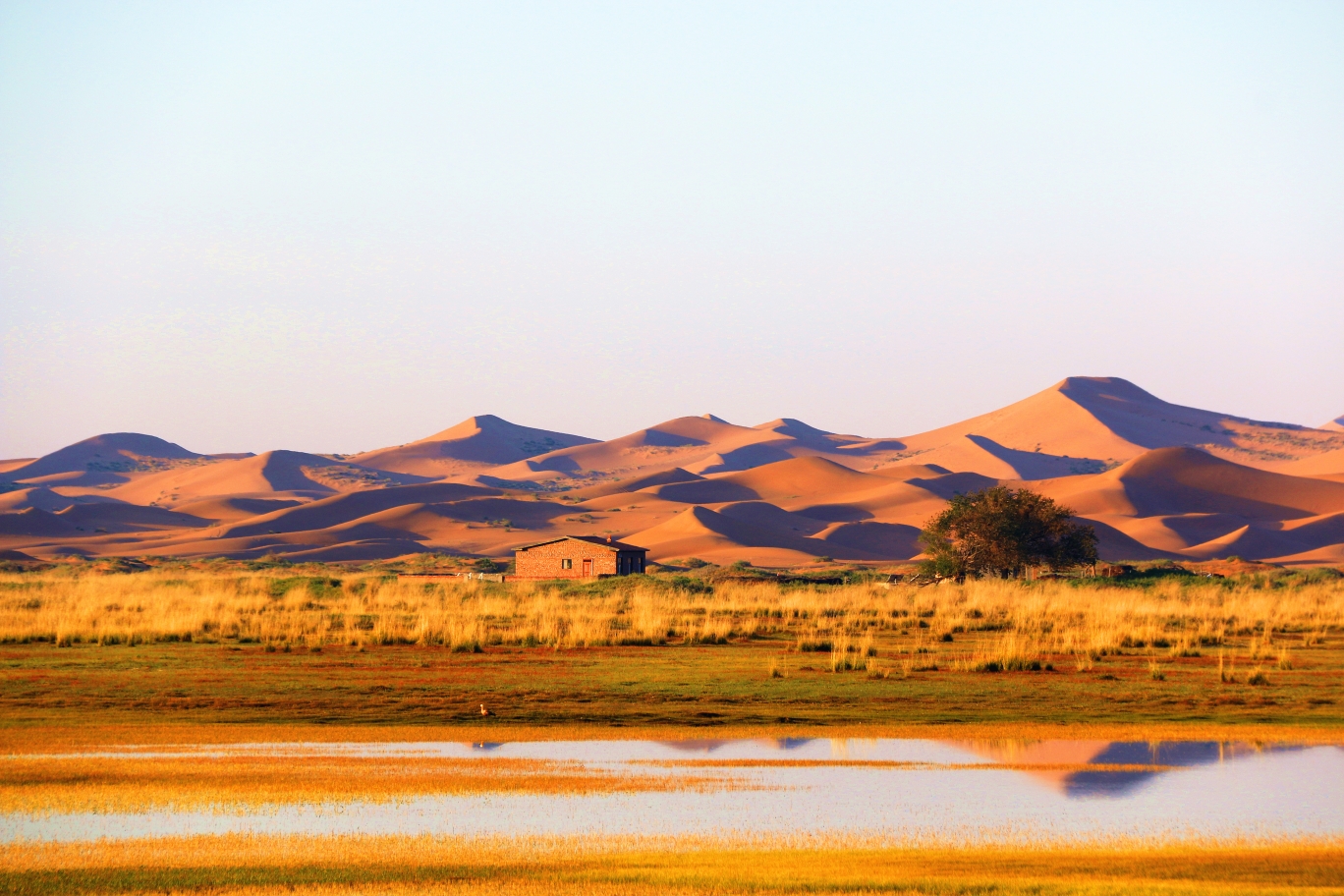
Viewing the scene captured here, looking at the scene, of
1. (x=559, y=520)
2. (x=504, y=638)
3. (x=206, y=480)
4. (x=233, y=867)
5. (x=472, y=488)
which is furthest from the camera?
(x=206, y=480)

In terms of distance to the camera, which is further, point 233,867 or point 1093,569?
point 1093,569

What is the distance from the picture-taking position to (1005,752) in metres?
17.2

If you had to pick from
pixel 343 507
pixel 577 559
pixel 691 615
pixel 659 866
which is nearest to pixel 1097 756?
pixel 659 866

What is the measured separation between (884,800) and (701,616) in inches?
1049

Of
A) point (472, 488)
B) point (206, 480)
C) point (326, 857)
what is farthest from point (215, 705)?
point (206, 480)

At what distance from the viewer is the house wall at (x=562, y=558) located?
6562 cm

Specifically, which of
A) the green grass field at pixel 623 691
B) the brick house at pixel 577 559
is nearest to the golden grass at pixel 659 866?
the green grass field at pixel 623 691

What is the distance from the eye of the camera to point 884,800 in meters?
14.0

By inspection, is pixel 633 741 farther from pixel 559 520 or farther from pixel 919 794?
pixel 559 520

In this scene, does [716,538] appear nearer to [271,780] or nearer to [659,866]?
[271,780]

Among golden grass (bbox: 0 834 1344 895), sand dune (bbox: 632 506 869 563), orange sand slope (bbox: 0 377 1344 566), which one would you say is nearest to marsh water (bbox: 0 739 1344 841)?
golden grass (bbox: 0 834 1344 895)

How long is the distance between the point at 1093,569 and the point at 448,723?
141 ft

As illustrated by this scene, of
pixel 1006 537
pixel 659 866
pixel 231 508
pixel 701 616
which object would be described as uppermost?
pixel 231 508

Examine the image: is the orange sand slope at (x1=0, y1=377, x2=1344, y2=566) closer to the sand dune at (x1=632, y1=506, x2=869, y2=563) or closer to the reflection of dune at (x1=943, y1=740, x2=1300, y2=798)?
the sand dune at (x1=632, y1=506, x2=869, y2=563)
